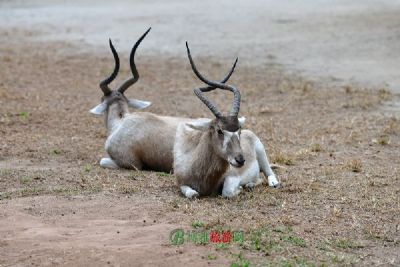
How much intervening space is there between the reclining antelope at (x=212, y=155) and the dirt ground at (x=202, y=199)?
21 centimetres

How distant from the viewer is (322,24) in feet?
76.8

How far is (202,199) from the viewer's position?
9.19 metres

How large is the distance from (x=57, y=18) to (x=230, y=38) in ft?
21.1

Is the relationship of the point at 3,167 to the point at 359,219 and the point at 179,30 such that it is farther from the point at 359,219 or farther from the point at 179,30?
the point at 179,30

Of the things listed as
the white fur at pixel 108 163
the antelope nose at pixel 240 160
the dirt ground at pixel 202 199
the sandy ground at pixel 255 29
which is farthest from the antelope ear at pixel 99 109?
the sandy ground at pixel 255 29

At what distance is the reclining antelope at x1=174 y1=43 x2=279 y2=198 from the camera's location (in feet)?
29.6

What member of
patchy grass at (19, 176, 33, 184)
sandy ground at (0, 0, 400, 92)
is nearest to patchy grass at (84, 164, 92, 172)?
patchy grass at (19, 176, 33, 184)

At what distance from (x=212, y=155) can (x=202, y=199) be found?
1.58ft

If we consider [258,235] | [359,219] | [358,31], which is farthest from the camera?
[358,31]

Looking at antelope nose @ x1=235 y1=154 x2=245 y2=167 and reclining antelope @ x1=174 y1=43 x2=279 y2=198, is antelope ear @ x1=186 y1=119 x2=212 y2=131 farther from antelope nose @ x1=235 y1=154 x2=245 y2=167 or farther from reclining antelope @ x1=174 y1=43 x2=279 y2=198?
antelope nose @ x1=235 y1=154 x2=245 y2=167

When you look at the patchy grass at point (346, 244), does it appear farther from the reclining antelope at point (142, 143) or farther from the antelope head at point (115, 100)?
the antelope head at point (115, 100)

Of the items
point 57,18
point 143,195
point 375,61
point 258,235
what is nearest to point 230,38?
point 375,61

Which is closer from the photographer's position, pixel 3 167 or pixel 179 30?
pixel 3 167

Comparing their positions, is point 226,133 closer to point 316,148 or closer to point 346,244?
point 346,244
